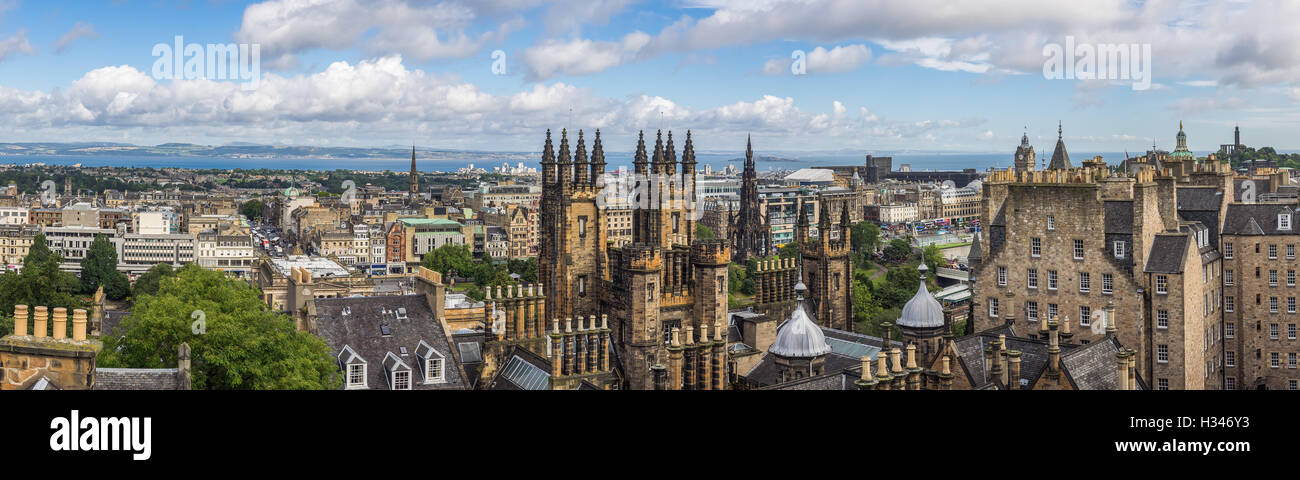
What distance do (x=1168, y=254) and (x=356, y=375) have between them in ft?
106

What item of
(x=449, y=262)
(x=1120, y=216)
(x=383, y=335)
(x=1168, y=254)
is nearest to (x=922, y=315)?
(x=1120, y=216)

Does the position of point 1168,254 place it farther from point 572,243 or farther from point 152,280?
point 152,280

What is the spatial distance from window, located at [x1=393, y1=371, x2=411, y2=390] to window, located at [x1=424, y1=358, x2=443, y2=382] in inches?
26.5

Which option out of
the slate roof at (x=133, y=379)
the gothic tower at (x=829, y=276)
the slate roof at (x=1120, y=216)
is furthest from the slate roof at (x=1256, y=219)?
the slate roof at (x=133, y=379)

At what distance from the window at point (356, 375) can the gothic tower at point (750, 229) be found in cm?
11074

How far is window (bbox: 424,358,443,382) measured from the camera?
41438mm

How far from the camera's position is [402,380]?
41.2 m

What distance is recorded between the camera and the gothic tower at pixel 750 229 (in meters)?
153

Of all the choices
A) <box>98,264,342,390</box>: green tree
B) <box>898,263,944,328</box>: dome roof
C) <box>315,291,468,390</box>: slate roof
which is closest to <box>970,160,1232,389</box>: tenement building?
<box>898,263,944,328</box>: dome roof

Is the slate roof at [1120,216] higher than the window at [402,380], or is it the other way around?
the slate roof at [1120,216]

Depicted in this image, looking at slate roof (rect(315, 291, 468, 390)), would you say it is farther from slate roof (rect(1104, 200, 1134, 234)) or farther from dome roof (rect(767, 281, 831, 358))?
slate roof (rect(1104, 200, 1134, 234))

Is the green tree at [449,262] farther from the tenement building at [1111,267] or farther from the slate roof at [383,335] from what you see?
the tenement building at [1111,267]
